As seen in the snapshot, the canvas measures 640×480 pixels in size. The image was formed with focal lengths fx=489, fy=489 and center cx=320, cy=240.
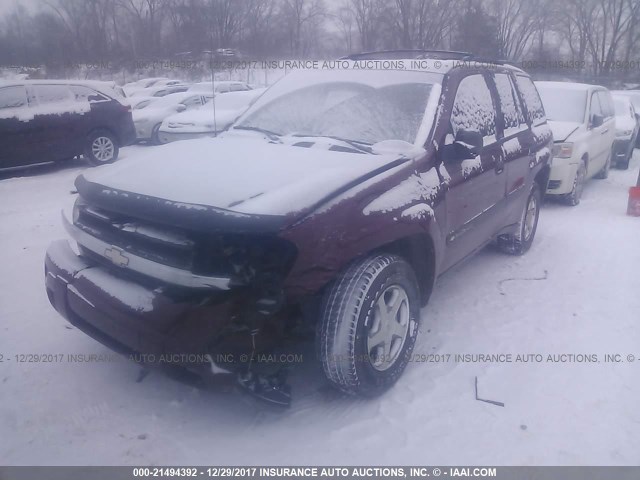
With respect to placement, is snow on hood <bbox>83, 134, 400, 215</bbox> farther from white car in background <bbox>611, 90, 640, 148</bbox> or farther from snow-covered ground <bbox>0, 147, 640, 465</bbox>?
white car in background <bbox>611, 90, 640, 148</bbox>

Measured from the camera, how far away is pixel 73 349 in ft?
9.18

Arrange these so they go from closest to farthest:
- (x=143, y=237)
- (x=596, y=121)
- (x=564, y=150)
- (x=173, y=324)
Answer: (x=173, y=324)
(x=143, y=237)
(x=564, y=150)
(x=596, y=121)

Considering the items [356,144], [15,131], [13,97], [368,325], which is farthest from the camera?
[15,131]

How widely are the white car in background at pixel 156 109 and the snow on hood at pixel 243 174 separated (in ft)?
26.0

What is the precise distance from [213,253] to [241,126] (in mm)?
1694

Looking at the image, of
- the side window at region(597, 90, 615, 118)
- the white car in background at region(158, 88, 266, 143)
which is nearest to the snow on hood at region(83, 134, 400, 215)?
the white car in background at region(158, 88, 266, 143)

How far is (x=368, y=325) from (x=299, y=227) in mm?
610

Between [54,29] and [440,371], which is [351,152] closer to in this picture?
[440,371]

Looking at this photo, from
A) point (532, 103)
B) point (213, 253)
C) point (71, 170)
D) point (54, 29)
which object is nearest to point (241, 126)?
point (54, 29)

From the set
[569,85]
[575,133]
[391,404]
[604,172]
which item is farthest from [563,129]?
[391,404]

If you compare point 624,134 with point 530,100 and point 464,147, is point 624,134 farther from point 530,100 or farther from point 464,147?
point 464,147

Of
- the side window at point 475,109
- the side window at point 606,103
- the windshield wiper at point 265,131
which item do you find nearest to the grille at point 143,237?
the windshield wiper at point 265,131

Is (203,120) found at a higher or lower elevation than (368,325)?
higher

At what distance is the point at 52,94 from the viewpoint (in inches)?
228
